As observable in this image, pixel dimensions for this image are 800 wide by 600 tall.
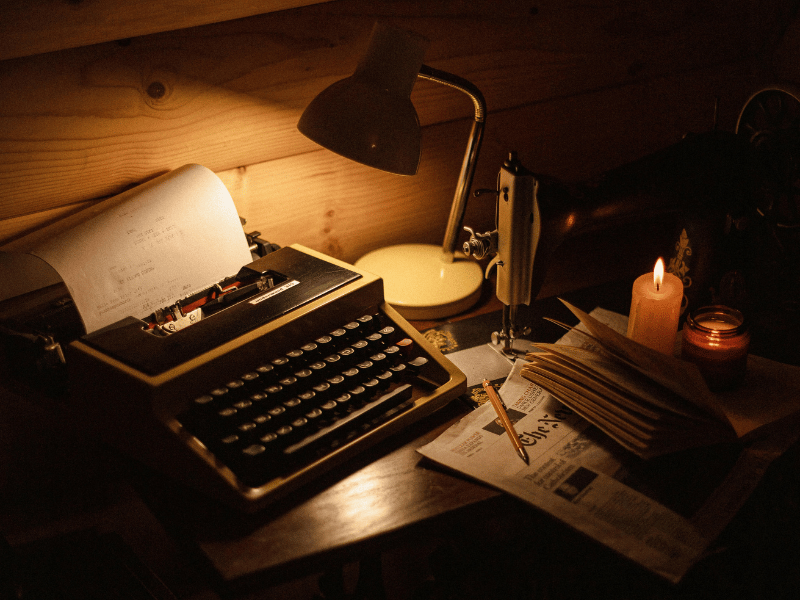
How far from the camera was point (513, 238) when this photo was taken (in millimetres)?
1079

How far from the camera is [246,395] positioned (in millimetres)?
909

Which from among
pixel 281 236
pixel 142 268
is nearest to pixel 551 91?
pixel 281 236

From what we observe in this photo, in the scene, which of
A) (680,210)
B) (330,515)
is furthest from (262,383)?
(680,210)

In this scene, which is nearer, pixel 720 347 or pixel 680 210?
pixel 720 347

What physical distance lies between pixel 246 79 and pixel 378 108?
0.41m

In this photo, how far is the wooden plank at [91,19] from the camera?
102cm

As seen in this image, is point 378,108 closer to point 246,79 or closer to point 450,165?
point 246,79

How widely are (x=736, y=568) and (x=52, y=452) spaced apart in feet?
4.09

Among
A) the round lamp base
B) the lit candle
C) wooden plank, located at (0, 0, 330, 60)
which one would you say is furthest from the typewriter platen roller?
wooden plank, located at (0, 0, 330, 60)

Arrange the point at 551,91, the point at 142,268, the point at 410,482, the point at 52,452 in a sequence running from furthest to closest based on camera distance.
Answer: the point at 551,91, the point at 52,452, the point at 142,268, the point at 410,482

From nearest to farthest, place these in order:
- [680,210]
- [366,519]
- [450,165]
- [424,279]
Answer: [366,519] < [680,210] < [424,279] < [450,165]

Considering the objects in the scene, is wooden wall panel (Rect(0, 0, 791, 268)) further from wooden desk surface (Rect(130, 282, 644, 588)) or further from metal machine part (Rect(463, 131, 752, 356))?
wooden desk surface (Rect(130, 282, 644, 588))

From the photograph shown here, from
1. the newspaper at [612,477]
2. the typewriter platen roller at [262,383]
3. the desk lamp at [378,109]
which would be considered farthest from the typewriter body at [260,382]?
the desk lamp at [378,109]

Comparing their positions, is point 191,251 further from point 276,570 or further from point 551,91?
point 551,91
